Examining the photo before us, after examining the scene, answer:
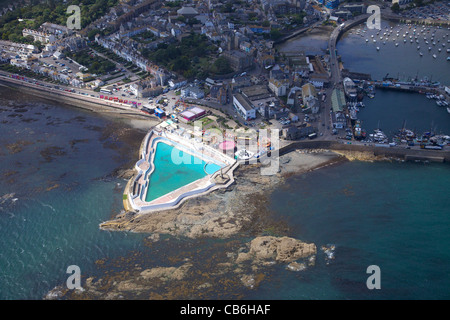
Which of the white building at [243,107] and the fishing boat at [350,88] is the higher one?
the fishing boat at [350,88]

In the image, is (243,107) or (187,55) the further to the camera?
(187,55)

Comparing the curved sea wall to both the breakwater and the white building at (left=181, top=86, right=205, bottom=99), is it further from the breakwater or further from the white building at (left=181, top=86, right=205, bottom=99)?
the white building at (left=181, top=86, right=205, bottom=99)

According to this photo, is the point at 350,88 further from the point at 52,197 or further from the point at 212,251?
the point at 52,197

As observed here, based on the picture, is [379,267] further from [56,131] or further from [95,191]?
[56,131]

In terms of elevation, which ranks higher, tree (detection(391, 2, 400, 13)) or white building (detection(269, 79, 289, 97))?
tree (detection(391, 2, 400, 13))

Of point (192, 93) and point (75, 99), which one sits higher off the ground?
point (192, 93)

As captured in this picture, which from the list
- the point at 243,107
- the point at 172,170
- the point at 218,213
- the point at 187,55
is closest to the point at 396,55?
the point at 243,107

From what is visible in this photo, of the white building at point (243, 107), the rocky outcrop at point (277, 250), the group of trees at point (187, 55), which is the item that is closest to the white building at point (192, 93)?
the group of trees at point (187, 55)

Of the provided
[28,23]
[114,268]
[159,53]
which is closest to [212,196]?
[114,268]

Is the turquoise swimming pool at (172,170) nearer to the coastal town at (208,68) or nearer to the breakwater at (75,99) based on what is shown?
the coastal town at (208,68)

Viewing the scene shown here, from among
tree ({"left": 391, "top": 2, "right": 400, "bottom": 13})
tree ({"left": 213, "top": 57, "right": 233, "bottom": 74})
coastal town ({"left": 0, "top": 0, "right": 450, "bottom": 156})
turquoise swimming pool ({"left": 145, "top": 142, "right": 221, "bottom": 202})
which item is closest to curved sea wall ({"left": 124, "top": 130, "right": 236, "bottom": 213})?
turquoise swimming pool ({"left": 145, "top": 142, "right": 221, "bottom": 202})
